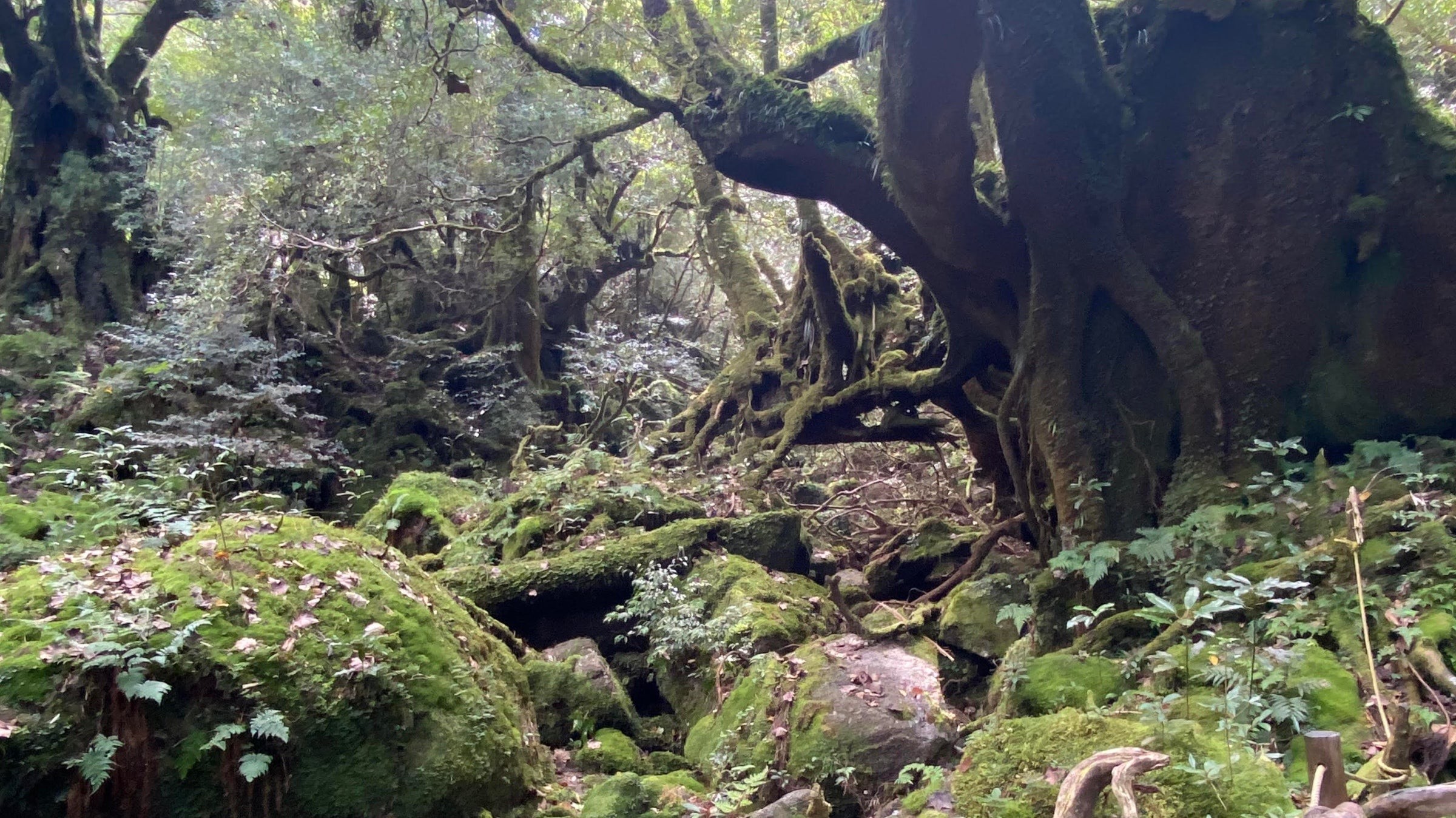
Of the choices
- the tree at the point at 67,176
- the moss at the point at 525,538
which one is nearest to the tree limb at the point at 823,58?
the moss at the point at 525,538

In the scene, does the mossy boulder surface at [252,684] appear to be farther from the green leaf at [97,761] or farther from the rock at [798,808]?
the rock at [798,808]

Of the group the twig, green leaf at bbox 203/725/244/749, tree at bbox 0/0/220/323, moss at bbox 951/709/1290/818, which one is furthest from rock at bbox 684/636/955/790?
tree at bbox 0/0/220/323

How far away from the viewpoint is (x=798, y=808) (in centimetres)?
346

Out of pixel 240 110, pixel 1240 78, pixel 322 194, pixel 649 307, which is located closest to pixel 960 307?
pixel 1240 78

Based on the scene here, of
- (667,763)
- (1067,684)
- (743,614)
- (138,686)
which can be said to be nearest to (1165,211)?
(1067,684)

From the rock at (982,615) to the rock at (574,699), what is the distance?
2.44 meters

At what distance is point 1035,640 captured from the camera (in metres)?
5.00

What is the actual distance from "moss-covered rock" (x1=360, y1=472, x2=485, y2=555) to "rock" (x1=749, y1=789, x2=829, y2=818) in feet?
17.2

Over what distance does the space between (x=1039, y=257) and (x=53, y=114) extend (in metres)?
14.9

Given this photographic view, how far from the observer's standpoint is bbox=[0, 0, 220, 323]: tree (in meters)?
12.1

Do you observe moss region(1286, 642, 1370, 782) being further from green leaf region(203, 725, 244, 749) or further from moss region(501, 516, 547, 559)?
moss region(501, 516, 547, 559)

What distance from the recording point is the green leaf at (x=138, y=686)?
2.90m

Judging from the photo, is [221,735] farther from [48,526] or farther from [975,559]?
[975,559]

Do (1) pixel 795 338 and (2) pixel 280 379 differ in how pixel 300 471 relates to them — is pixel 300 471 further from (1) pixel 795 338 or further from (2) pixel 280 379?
(1) pixel 795 338
